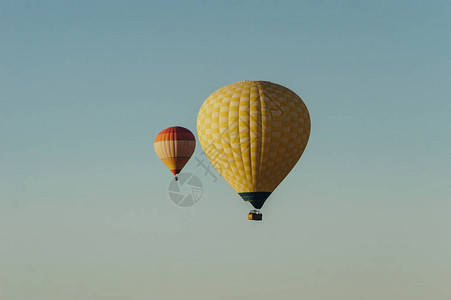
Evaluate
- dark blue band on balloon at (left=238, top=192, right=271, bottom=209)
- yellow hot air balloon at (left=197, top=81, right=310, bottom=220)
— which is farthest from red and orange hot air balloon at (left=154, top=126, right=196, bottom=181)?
dark blue band on balloon at (left=238, top=192, right=271, bottom=209)

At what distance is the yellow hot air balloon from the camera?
5675cm

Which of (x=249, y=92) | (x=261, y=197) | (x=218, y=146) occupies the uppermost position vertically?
(x=249, y=92)

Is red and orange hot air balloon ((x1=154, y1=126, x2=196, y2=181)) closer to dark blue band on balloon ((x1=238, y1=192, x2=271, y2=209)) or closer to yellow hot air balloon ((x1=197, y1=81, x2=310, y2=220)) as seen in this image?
yellow hot air balloon ((x1=197, y1=81, x2=310, y2=220))

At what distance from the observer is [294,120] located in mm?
57656

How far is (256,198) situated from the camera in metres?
58.1

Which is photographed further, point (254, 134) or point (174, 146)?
point (174, 146)

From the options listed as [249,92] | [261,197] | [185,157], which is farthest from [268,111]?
[185,157]

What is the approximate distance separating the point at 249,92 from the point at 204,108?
3667mm

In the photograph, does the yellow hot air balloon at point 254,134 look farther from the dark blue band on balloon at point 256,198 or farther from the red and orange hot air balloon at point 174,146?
the red and orange hot air balloon at point 174,146

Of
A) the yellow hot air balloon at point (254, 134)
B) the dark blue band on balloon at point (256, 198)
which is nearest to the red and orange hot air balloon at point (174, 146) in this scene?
the yellow hot air balloon at point (254, 134)

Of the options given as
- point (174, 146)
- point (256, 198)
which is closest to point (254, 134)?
point (256, 198)

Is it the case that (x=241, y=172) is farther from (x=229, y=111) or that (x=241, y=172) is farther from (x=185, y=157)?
(x=185, y=157)

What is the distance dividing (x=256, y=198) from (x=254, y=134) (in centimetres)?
487

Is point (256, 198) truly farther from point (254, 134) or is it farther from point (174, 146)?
point (174, 146)
